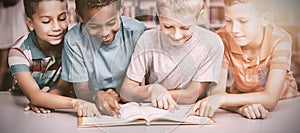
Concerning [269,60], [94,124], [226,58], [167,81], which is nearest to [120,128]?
[94,124]

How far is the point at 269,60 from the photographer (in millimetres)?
1581

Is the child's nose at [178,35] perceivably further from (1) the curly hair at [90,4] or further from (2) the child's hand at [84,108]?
(2) the child's hand at [84,108]

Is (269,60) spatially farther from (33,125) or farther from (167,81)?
(33,125)

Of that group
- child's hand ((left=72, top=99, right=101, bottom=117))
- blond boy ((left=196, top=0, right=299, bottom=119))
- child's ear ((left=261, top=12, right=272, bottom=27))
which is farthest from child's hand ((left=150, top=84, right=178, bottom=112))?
child's ear ((left=261, top=12, right=272, bottom=27))

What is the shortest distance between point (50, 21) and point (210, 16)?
57 centimetres

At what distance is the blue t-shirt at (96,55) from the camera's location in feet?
4.99

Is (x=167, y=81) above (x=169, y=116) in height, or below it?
above

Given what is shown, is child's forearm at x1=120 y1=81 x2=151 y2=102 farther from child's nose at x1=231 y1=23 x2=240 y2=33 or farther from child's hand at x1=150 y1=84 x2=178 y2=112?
child's nose at x1=231 y1=23 x2=240 y2=33

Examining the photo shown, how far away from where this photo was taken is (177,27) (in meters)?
1.48

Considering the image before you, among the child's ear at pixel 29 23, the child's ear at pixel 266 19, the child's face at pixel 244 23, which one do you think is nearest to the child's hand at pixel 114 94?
the child's ear at pixel 29 23

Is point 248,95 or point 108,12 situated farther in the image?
point 248,95

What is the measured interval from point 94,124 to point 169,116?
0.87ft

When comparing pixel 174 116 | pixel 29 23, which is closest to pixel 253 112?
pixel 174 116

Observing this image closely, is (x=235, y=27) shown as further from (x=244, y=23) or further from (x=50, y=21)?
(x=50, y=21)
